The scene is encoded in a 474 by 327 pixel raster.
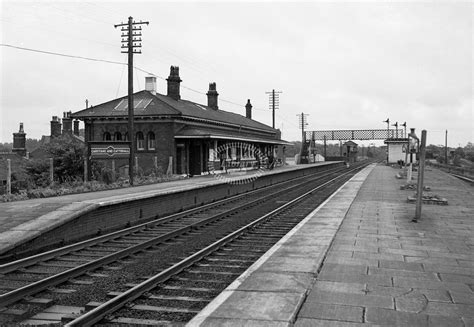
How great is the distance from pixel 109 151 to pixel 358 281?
1635cm

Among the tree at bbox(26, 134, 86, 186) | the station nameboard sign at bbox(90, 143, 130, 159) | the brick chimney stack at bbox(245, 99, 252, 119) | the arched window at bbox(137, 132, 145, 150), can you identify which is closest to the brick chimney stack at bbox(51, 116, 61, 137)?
the arched window at bbox(137, 132, 145, 150)

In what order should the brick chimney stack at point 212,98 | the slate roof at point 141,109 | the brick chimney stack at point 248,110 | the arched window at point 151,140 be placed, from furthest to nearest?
the brick chimney stack at point 248,110 → the brick chimney stack at point 212,98 → the arched window at point 151,140 → the slate roof at point 141,109

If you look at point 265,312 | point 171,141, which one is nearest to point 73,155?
point 171,141

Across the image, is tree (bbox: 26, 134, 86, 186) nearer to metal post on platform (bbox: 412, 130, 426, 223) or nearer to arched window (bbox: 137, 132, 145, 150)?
arched window (bbox: 137, 132, 145, 150)

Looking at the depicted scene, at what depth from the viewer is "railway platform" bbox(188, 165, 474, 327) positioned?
470 cm

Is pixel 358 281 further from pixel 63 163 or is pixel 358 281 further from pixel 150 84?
pixel 150 84

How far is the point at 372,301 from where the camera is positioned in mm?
5211

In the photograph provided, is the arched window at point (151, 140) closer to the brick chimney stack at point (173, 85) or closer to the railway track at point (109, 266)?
the brick chimney stack at point (173, 85)

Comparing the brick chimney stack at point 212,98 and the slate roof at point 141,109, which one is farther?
the brick chimney stack at point 212,98

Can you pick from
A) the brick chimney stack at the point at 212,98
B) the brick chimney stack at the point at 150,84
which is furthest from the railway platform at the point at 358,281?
the brick chimney stack at the point at 212,98

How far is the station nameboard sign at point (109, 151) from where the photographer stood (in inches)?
795

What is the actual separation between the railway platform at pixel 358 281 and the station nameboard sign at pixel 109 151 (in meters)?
12.1

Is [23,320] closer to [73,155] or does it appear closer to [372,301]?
[372,301]

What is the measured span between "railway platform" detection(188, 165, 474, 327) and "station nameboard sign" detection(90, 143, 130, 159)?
12057 mm
